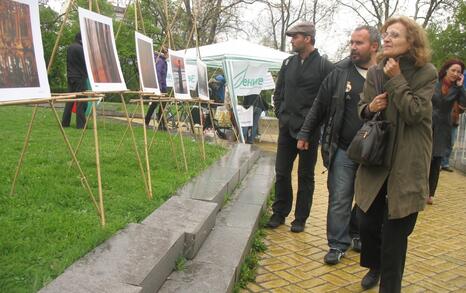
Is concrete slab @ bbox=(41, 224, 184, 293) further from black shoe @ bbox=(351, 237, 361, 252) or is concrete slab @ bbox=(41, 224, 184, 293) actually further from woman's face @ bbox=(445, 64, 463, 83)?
woman's face @ bbox=(445, 64, 463, 83)

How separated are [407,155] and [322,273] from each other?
1453mm

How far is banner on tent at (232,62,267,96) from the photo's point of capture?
1015cm

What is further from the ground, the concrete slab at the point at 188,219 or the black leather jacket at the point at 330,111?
the black leather jacket at the point at 330,111

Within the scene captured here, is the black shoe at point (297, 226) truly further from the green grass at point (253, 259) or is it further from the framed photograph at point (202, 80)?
the framed photograph at point (202, 80)

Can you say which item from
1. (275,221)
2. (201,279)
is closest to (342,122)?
(275,221)

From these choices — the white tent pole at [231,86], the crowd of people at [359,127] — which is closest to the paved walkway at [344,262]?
the crowd of people at [359,127]

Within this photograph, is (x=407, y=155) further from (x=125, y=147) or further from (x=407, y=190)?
(x=125, y=147)

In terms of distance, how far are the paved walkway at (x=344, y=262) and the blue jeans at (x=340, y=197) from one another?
0.22 metres

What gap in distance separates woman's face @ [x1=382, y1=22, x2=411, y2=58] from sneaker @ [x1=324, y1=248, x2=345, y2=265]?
6.09 feet

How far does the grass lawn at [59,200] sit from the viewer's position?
107 inches

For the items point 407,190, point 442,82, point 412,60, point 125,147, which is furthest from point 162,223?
point 442,82

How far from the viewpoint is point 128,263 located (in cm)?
265

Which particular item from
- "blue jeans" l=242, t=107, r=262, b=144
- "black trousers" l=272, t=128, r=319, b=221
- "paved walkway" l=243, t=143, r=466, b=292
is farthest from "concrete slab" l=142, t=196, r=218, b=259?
"blue jeans" l=242, t=107, r=262, b=144

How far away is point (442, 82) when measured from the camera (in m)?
6.50
